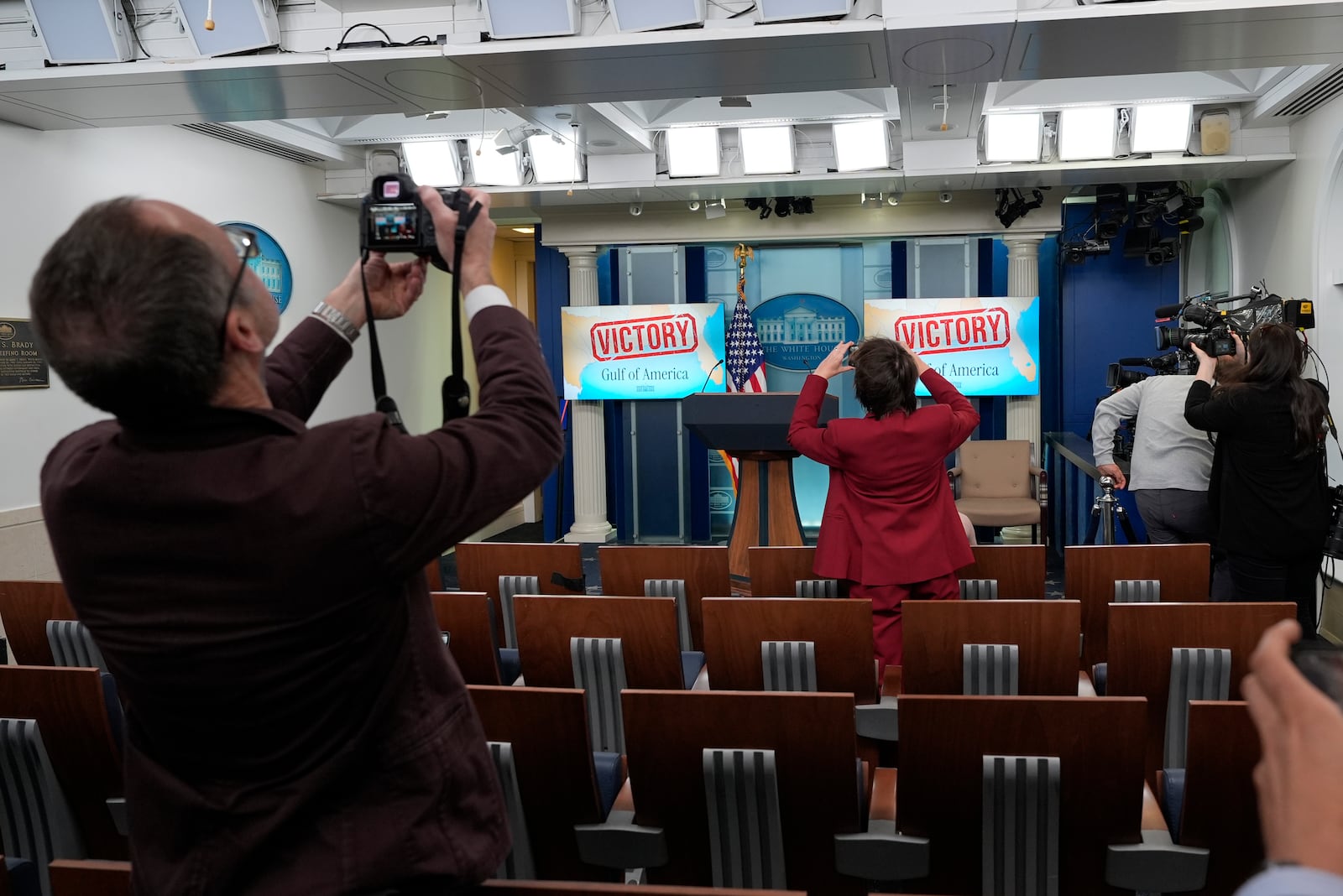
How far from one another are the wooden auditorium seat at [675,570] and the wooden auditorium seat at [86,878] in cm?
235

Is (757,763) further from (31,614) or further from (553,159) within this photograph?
(553,159)

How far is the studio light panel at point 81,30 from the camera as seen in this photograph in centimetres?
397

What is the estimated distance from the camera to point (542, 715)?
1.87 metres

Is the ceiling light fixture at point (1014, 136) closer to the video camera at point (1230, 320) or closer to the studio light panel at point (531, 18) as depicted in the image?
the video camera at point (1230, 320)

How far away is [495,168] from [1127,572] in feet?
17.4

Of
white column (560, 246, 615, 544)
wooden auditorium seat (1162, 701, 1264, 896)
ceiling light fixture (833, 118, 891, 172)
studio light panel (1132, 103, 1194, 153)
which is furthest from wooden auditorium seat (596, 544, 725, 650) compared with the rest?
white column (560, 246, 615, 544)

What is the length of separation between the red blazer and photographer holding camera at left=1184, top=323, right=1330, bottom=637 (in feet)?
4.25

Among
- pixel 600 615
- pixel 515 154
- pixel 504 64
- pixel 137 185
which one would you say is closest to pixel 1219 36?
pixel 504 64

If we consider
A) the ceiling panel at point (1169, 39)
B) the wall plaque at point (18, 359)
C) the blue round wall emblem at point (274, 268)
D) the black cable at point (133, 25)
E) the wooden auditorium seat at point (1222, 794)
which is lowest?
the wooden auditorium seat at point (1222, 794)

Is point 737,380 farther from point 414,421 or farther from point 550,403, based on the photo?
point 550,403

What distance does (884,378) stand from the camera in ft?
9.73

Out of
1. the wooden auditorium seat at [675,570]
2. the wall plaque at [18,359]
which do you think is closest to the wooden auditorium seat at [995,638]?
the wooden auditorium seat at [675,570]

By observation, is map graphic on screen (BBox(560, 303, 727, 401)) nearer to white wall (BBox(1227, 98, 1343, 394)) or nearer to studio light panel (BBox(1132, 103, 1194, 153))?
studio light panel (BBox(1132, 103, 1194, 153))

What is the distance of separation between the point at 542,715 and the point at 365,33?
10.7 feet
